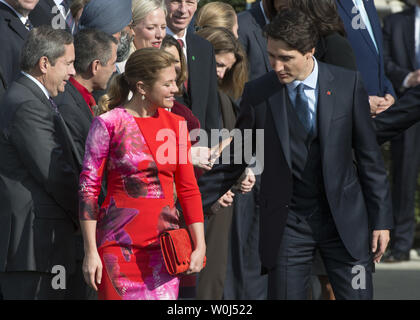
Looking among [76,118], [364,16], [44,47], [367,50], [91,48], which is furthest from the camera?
[364,16]

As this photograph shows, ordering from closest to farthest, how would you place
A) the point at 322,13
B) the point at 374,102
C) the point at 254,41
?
the point at 322,13 → the point at 374,102 → the point at 254,41

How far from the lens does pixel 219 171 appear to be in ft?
17.7

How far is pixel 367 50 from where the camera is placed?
7.15 metres

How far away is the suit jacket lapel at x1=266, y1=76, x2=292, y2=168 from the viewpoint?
16.9 ft

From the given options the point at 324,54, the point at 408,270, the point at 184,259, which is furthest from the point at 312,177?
the point at 408,270

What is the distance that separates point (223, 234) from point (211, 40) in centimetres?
144

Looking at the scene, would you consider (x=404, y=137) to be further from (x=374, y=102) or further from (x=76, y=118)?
(x=76, y=118)

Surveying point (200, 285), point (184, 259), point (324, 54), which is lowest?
point (200, 285)

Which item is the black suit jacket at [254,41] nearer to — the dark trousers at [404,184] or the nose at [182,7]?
the nose at [182,7]

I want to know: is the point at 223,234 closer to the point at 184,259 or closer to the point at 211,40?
the point at 211,40

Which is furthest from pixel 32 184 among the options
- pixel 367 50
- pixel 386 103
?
pixel 367 50

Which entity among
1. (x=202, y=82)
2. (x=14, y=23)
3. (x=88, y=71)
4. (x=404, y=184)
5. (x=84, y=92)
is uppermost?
(x=14, y=23)

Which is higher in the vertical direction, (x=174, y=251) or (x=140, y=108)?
(x=140, y=108)

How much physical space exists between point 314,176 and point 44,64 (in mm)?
1627
